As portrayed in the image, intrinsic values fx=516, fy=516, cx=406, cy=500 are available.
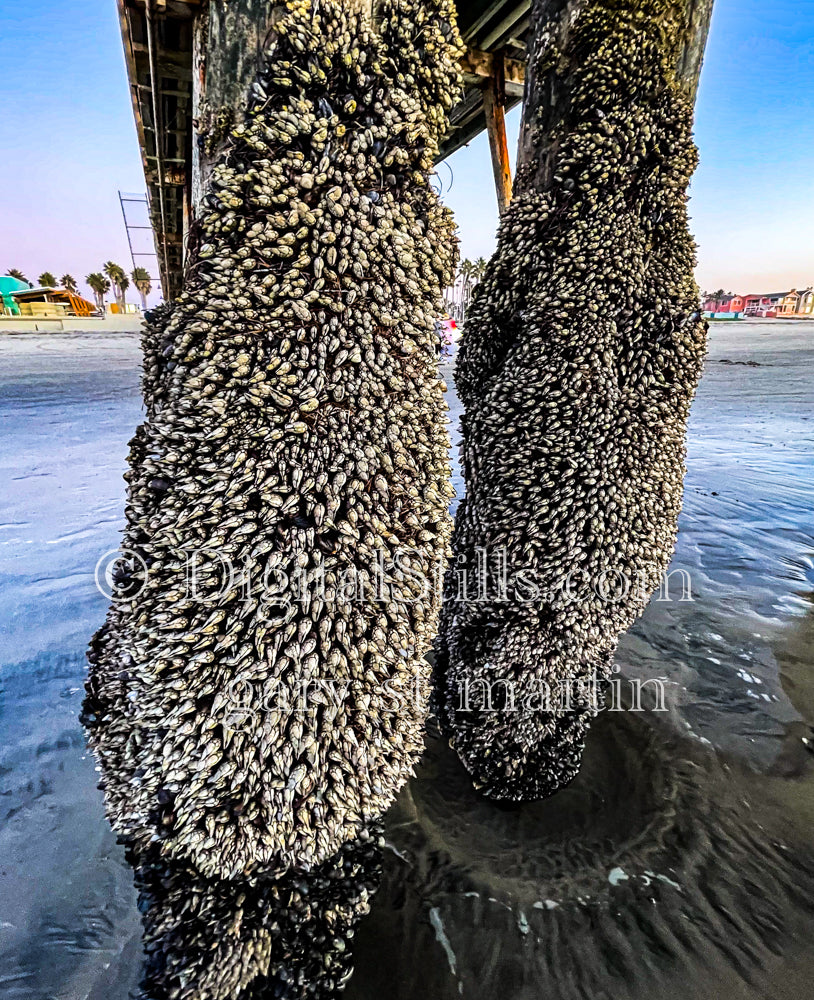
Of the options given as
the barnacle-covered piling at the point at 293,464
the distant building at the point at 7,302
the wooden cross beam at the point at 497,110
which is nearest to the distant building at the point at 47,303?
the distant building at the point at 7,302

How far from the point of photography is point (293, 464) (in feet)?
4.01

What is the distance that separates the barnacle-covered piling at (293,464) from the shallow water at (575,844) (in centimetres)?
80

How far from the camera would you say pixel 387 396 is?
4.29 feet

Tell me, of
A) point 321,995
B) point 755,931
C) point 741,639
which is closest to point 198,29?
point 321,995

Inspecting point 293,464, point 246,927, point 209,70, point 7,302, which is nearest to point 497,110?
point 209,70

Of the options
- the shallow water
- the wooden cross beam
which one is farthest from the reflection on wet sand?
the wooden cross beam

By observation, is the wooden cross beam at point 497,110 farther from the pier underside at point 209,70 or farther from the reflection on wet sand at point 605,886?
the reflection on wet sand at point 605,886

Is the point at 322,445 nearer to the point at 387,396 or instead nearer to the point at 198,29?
the point at 387,396

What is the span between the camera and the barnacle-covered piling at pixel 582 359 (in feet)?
6.61

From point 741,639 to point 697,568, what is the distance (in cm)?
→ 111

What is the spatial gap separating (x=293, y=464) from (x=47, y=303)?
173ft

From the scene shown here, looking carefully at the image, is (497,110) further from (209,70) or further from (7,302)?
(7,302)

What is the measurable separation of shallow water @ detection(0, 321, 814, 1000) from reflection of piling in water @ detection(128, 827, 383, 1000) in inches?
4.7

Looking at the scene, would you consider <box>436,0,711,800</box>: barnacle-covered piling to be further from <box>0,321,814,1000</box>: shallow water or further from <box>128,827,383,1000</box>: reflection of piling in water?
<box>128,827,383,1000</box>: reflection of piling in water
